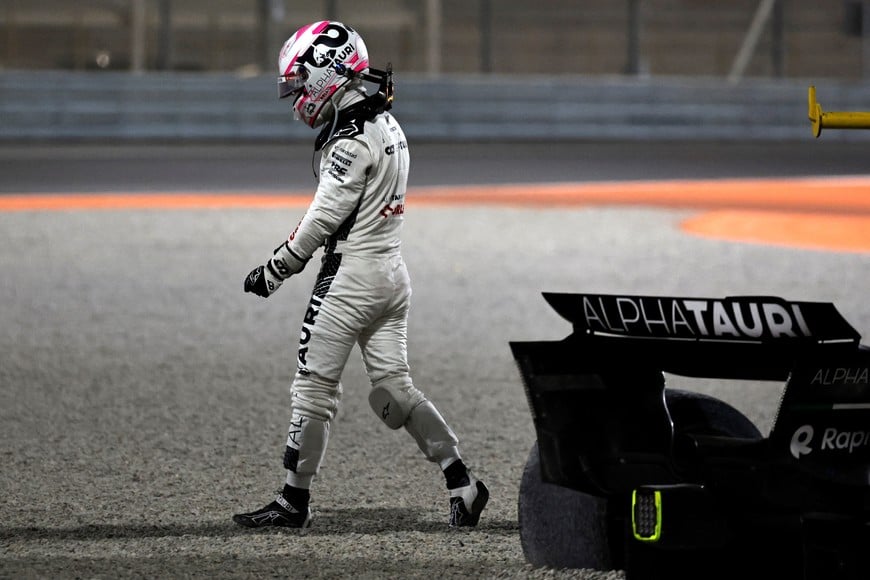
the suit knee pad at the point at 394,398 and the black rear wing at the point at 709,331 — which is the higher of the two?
the black rear wing at the point at 709,331

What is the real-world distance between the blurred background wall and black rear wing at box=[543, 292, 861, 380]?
68.9ft

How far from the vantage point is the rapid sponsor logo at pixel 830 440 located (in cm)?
329

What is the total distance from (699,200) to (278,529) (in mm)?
14545

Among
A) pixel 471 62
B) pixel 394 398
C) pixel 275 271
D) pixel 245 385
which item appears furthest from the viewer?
pixel 471 62

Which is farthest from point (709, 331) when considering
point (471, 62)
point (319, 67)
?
point (471, 62)

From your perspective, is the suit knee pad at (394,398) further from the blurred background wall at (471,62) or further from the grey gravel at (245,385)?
the blurred background wall at (471,62)

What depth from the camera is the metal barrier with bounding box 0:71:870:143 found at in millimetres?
23609

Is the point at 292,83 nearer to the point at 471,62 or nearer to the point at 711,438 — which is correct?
the point at 711,438

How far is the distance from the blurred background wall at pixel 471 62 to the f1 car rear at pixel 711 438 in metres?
21.0

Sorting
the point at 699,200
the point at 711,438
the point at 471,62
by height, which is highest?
the point at 471,62

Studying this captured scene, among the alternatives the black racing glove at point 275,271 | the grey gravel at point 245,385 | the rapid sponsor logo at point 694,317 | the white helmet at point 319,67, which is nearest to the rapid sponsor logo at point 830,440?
the rapid sponsor logo at point 694,317

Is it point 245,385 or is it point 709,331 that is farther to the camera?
point 245,385

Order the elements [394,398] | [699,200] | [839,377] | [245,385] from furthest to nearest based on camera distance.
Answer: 1. [699,200]
2. [245,385]
3. [394,398]
4. [839,377]

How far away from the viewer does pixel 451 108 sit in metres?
25.6
